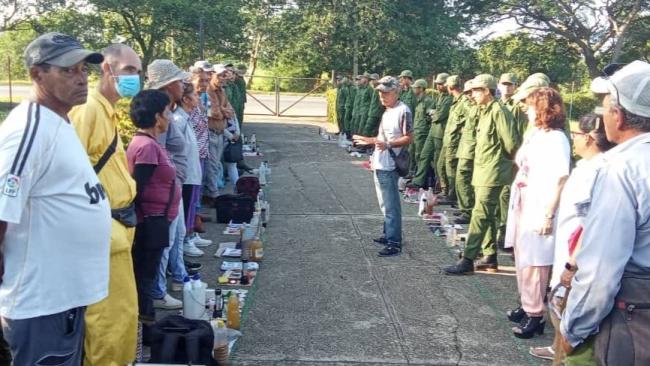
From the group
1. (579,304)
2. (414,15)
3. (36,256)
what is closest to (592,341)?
(579,304)

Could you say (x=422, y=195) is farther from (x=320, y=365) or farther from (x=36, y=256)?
(x=36, y=256)

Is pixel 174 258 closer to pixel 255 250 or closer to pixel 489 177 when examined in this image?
pixel 255 250

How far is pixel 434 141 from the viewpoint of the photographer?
10641mm

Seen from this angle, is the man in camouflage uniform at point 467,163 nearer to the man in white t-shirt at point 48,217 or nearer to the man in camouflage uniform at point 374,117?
the man in camouflage uniform at point 374,117

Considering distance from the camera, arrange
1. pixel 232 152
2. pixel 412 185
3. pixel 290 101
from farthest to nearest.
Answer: pixel 290 101
pixel 412 185
pixel 232 152

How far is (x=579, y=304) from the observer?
247cm

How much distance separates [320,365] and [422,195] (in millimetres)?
5340

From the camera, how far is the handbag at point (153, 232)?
14.9ft

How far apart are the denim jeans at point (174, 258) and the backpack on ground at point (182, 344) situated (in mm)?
921

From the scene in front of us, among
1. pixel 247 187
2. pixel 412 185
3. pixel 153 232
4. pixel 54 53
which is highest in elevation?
pixel 54 53

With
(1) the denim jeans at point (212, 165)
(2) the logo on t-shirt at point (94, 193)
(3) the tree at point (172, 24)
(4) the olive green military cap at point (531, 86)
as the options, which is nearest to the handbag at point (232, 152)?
(1) the denim jeans at point (212, 165)

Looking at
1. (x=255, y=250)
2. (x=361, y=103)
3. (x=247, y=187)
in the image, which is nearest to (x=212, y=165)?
(x=247, y=187)

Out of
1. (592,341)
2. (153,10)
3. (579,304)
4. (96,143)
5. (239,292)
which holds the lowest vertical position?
(239,292)

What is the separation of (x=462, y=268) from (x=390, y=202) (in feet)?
3.61
